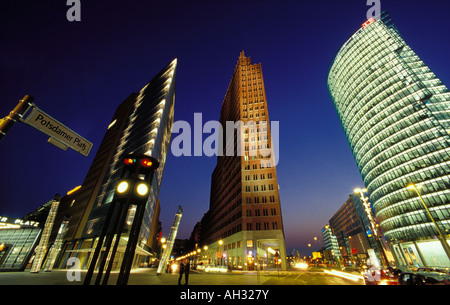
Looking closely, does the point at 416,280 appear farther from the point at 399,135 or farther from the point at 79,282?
the point at 399,135

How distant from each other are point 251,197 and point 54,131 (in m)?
54.1

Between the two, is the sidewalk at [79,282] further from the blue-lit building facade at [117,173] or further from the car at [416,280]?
the blue-lit building facade at [117,173]

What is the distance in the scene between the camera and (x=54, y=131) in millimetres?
5641

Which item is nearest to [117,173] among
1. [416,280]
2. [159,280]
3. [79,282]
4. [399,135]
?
[159,280]

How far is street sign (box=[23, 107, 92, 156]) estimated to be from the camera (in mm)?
5405

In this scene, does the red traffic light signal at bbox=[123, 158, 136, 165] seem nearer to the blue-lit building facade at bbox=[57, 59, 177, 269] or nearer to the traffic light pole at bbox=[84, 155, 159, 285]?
the traffic light pole at bbox=[84, 155, 159, 285]

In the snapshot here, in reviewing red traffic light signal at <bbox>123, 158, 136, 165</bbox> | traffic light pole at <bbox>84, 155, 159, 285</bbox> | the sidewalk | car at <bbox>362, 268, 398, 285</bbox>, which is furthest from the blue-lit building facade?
car at <bbox>362, 268, 398, 285</bbox>

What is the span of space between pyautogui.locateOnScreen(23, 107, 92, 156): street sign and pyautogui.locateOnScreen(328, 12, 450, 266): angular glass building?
63.7m

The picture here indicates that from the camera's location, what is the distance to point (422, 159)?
187ft

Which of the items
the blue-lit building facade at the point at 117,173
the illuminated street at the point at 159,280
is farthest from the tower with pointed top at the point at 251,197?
the illuminated street at the point at 159,280

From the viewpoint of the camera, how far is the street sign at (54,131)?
17.7 ft

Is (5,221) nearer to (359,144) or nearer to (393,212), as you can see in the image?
(393,212)
